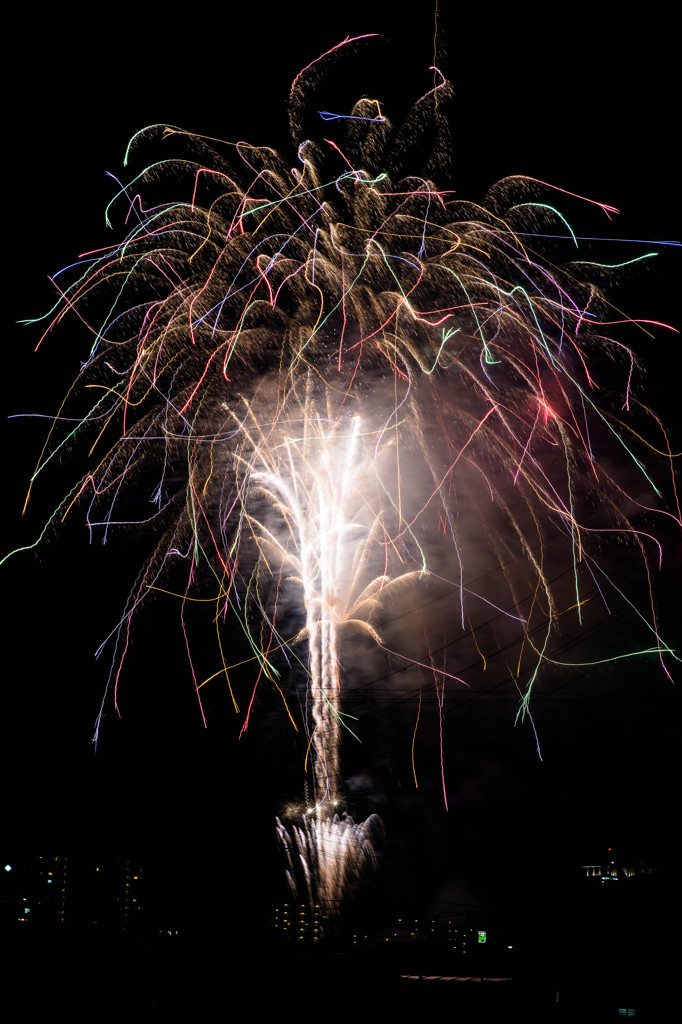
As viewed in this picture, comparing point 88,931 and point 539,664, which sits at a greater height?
point 539,664

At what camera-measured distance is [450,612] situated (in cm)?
1299

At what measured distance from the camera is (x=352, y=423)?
10523mm

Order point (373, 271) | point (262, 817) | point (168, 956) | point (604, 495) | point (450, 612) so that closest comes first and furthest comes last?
point (168, 956)
point (373, 271)
point (604, 495)
point (450, 612)
point (262, 817)

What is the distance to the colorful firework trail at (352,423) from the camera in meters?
8.76

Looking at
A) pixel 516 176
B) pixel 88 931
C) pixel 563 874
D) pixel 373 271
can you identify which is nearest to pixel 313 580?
pixel 373 271

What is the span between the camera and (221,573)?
13.2 meters

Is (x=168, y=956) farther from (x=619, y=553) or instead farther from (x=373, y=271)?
(x=619, y=553)

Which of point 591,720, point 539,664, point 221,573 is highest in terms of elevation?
point 221,573

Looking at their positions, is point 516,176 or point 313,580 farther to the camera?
point 313,580

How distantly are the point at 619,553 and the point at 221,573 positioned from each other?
273 inches

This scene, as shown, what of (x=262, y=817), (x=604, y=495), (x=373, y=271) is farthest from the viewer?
(x=262, y=817)

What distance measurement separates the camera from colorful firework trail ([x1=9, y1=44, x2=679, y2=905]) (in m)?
8.76

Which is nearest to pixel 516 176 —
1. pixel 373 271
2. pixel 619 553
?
pixel 373 271

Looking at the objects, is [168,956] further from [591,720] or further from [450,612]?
[591,720]
